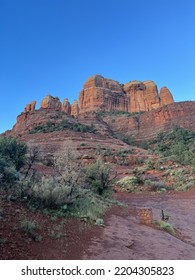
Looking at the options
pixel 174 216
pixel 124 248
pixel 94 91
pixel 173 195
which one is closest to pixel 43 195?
pixel 124 248

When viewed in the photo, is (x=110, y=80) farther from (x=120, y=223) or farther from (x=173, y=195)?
(x=120, y=223)

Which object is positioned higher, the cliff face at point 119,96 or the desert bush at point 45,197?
the cliff face at point 119,96

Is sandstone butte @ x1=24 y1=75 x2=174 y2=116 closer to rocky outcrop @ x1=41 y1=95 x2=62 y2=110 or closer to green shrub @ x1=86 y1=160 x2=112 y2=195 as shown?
rocky outcrop @ x1=41 y1=95 x2=62 y2=110

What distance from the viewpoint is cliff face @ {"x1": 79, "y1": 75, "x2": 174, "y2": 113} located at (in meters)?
98.4

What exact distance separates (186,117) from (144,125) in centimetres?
1124

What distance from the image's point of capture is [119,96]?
336ft

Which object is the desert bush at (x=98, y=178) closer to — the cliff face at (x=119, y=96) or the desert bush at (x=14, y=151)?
the desert bush at (x=14, y=151)

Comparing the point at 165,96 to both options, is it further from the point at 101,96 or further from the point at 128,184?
the point at 128,184

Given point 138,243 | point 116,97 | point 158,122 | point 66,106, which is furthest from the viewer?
point 116,97

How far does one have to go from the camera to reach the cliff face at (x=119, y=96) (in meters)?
98.4

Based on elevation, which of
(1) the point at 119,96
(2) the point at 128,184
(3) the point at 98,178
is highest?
(1) the point at 119,96

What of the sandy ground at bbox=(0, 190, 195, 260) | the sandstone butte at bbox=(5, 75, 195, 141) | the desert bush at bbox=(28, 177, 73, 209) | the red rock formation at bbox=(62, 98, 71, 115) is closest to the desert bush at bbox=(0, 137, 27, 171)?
the desert bush at bbox=(28, 177, 73, 209)

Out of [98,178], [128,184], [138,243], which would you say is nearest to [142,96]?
[128,184]

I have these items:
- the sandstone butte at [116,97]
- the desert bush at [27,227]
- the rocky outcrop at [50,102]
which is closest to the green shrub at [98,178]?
the desert bush at [27,227]
